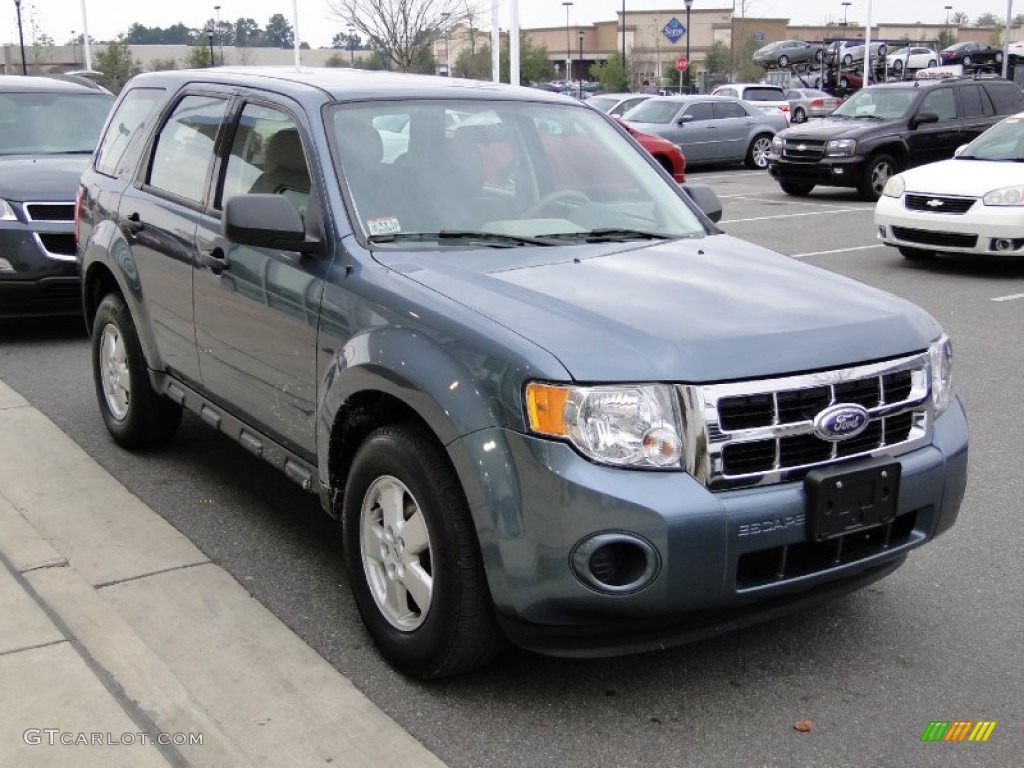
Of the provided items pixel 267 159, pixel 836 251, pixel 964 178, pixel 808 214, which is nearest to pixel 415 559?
pixel 267 159

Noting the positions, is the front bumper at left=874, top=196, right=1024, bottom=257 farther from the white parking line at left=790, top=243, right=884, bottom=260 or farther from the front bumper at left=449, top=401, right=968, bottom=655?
the front bumper at left=449, top=401, right=968, bottom=655

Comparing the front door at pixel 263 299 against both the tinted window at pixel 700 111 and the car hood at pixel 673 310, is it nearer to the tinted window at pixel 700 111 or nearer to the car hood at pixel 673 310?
the car hood at pixel 673 310

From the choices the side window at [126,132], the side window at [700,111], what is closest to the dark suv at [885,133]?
the side window at [700,111]

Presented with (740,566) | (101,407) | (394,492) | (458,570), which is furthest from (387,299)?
(101,407)

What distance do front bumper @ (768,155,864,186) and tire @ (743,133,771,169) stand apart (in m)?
6.22

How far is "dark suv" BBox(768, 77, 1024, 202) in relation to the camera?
18812 mm

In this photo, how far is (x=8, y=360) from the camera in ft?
27.1

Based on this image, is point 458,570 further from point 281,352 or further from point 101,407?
point 101,407

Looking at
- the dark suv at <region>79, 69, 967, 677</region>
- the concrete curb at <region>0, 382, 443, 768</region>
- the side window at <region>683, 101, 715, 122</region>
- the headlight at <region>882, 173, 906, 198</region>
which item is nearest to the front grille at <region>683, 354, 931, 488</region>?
the dark suv at <region>79, 69, 967, 677</region>

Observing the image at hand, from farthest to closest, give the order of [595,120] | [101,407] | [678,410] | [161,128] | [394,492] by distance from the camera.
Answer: [101,407]
[161,128]
[595,120]
[394,492]
[678,410]

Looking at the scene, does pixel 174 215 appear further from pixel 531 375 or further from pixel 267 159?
pixel 531 375

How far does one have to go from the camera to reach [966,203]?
38.2 feet

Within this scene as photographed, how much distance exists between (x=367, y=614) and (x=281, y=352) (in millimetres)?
1040

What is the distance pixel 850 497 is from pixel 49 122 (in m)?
8.68
